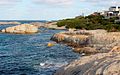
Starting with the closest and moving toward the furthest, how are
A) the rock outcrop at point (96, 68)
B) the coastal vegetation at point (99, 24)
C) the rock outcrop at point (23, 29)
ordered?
1. the rock outcrop at point (96, 68)
2. the coastal vegetation at point (99, 24)
3. the rock outcrop at point (23, 29)

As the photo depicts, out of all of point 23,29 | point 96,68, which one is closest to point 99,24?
point 23,29

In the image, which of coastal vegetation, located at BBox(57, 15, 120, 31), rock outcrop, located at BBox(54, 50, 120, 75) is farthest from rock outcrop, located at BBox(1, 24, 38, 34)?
rock outcrop, located at BBox(54, 50, 120, 75)

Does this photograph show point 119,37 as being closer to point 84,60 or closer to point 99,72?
point 84,60

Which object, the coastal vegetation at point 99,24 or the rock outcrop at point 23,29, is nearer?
the coastal vegetation at point 99,24

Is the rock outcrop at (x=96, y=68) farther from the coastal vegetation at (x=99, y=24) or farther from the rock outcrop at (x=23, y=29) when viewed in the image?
the rock outcrop at (x=23, y=29)

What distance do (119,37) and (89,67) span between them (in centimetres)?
5028

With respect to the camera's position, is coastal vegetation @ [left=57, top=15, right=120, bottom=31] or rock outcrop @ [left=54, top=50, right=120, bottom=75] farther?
coastal vegetation @ [left=57, top=15, right=120, bottom=31]

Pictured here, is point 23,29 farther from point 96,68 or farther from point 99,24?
point 96,68

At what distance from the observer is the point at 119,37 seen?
67500 millimetres

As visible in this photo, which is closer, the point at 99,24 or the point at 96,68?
the point at 96,68

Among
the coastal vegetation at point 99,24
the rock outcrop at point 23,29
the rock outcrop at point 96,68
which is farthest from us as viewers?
the rock outcrop at point 23,29

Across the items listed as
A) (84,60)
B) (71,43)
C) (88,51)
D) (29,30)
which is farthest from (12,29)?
(84,60)

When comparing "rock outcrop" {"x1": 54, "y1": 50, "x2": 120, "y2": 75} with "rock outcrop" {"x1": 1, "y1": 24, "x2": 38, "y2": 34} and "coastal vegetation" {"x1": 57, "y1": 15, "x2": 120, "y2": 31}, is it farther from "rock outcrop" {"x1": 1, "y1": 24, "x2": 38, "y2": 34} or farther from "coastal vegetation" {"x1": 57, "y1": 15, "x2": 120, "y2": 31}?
"rock outcrop" {"x1": 1, "y1": 24, "x2": 38, "y2": 34}

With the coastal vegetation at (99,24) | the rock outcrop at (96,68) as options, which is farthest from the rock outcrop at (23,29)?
the rock outcrop at (96,68)
